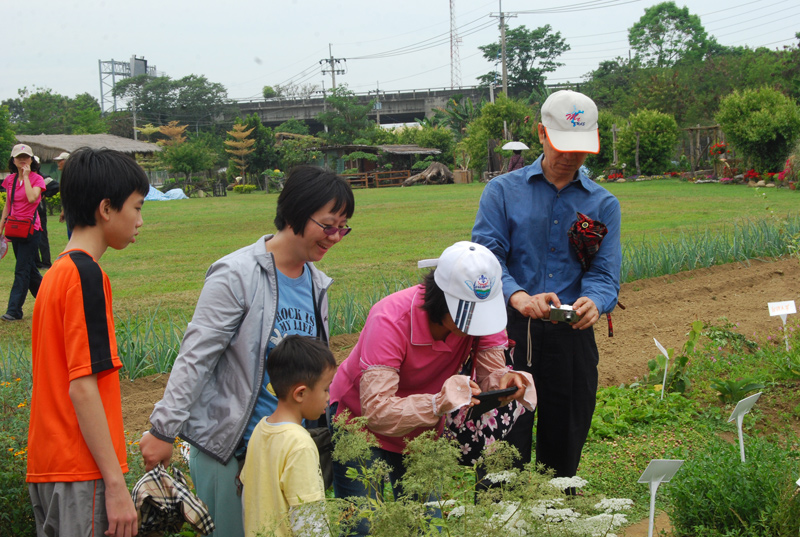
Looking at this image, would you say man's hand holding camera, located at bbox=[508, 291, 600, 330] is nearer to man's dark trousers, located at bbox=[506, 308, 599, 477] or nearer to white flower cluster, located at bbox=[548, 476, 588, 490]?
man's dark trousers, located at bbox=[506, 308, 599, 477]

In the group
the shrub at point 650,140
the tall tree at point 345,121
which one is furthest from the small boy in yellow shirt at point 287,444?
the tall tree at point 345,121

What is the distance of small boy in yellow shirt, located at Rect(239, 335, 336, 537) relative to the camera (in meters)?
1.90

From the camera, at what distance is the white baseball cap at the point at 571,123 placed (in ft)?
8.85

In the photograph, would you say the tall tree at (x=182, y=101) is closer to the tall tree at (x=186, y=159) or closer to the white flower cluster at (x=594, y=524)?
the tall tree at (x=186, y=159)

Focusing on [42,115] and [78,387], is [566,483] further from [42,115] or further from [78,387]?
[42,115]

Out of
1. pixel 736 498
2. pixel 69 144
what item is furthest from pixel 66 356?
pixel 69 144

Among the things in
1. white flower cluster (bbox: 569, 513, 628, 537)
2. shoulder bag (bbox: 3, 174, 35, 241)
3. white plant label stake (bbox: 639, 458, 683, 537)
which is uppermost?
shoulder bag (bbox: 3, 174, 35, 241)

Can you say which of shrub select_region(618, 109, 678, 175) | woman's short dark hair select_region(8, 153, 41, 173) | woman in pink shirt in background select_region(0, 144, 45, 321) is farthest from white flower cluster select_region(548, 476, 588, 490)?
shrub select_region(618, 109, 678, 175)

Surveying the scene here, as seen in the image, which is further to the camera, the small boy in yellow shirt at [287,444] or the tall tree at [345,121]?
the tall tree at [345,121]

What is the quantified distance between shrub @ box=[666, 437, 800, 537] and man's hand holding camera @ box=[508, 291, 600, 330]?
664 millimetres

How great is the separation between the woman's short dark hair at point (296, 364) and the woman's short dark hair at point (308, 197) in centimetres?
40

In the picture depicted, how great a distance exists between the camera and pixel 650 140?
1109 inches

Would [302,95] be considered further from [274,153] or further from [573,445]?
[573,445]

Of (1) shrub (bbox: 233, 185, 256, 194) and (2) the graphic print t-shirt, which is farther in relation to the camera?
(1) shrub (bbox: 233, 185, 256, 194)
